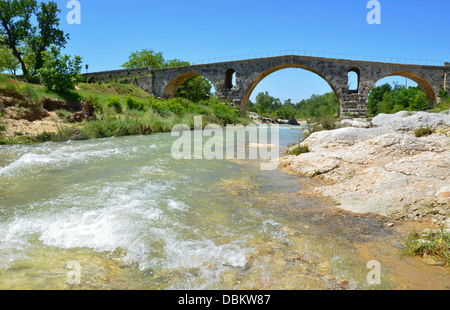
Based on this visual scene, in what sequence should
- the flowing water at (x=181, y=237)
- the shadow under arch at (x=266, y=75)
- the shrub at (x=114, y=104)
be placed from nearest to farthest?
the flowing water at (x=181, y=237), the shrub at (x=114, y=104), the shadow under arch at (x=266, y=75)

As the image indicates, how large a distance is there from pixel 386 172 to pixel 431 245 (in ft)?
6.58

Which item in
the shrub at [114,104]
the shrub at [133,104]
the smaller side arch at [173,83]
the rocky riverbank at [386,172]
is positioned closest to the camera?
the rocky riverbank at [386,172]

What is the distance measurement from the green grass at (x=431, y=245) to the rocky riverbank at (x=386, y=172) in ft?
1.51

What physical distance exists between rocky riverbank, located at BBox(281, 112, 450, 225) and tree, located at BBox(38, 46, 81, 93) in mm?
16351

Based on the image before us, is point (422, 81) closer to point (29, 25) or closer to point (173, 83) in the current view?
point (173, 83)

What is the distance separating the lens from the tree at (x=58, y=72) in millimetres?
17547

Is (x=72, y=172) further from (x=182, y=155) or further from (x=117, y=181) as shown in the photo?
(x=182, y=155)

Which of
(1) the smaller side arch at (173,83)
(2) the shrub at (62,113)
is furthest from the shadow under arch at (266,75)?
(2) the shrub at (62,113)

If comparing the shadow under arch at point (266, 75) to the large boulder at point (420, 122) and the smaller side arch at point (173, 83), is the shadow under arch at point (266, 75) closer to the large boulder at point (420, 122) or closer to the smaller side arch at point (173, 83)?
the smaller side arch at point (173, 83)

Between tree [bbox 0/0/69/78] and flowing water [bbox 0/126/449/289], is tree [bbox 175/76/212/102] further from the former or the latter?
flowing water [bbox 0/126/449/289]

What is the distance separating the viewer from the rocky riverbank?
342cm

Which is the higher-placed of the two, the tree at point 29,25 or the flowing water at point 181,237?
the tree at point 29,25
